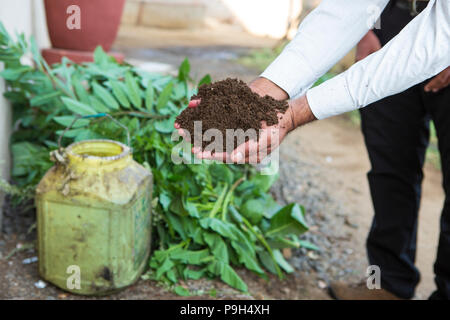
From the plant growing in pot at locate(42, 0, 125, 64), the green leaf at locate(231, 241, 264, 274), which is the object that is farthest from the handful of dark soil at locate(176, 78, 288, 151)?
the plant growing in pot at locate(42, 0, 125, 64)

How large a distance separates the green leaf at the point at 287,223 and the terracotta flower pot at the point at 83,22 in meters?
1.83

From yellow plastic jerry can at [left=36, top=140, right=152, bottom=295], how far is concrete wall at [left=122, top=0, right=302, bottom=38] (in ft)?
23.0

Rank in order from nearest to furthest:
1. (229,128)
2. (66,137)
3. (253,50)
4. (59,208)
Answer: (229,128) < (59,208) < (66,137) < (253,50)

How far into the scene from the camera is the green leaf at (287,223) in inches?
93.6

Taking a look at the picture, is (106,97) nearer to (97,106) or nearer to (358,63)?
(97,106)

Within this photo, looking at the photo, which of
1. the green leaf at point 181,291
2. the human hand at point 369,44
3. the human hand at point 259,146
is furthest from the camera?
the human hand at point 369,44

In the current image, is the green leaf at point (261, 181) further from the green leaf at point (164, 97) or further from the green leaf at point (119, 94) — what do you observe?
the green leaf at point (119, 94)

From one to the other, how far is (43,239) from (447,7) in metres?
1.67

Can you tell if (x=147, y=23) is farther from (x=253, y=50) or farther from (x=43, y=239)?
(x=43, y=239)

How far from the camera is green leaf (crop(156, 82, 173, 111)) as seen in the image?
2447 mm

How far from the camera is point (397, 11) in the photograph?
2068 mm

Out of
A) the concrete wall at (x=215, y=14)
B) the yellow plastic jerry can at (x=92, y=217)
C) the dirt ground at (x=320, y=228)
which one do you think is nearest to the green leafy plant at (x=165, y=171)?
the dirt ground at (x=320, y=228)

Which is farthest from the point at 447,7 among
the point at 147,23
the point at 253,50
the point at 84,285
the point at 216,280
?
the point at 147,23

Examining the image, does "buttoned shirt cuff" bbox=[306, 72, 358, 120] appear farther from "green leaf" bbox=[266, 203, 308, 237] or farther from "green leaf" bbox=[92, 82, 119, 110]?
"green leaf" bbox=[92, 82, 119, 110]
